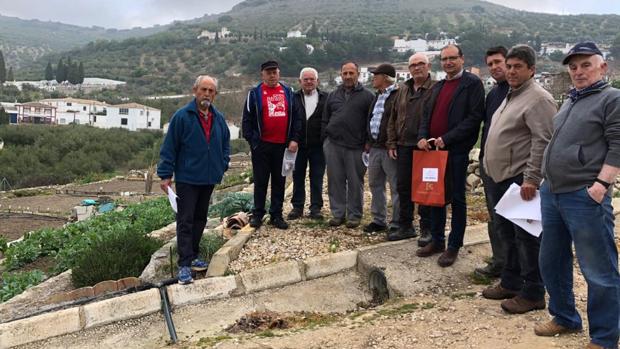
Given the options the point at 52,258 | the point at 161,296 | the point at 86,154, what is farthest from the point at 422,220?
the point at 86,154

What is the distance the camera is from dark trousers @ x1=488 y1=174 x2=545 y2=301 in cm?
396

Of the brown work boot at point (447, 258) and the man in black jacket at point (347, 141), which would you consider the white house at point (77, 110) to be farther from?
the brown work boot at point (447, 258)

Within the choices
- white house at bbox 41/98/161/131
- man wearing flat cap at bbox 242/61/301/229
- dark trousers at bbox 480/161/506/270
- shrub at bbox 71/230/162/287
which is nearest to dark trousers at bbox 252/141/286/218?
man wearing flat cap at bbox 242/61/301/229

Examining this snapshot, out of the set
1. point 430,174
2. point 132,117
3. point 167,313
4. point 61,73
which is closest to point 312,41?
point 61,73

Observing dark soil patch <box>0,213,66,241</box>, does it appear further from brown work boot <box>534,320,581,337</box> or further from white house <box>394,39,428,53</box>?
white house <box>394,39,428,53</box>

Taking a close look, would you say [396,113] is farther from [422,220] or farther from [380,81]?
[422,220]

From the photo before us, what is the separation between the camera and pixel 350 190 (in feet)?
20.4

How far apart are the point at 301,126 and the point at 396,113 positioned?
3.79 feet

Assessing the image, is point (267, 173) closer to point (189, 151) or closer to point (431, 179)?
point (189, 151)

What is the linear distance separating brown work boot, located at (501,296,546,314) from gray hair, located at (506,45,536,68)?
173cm

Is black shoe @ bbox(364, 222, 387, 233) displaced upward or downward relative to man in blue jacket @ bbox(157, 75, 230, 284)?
downward

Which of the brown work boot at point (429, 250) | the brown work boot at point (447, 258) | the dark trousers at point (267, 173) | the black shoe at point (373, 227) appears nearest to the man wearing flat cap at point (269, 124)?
the dark trousers at point (267, 173)

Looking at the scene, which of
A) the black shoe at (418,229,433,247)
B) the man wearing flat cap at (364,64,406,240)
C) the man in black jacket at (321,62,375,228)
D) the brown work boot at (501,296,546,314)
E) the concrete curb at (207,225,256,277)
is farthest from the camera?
the man in black jacket at (321,62,375,228)

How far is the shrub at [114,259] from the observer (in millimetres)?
5484
